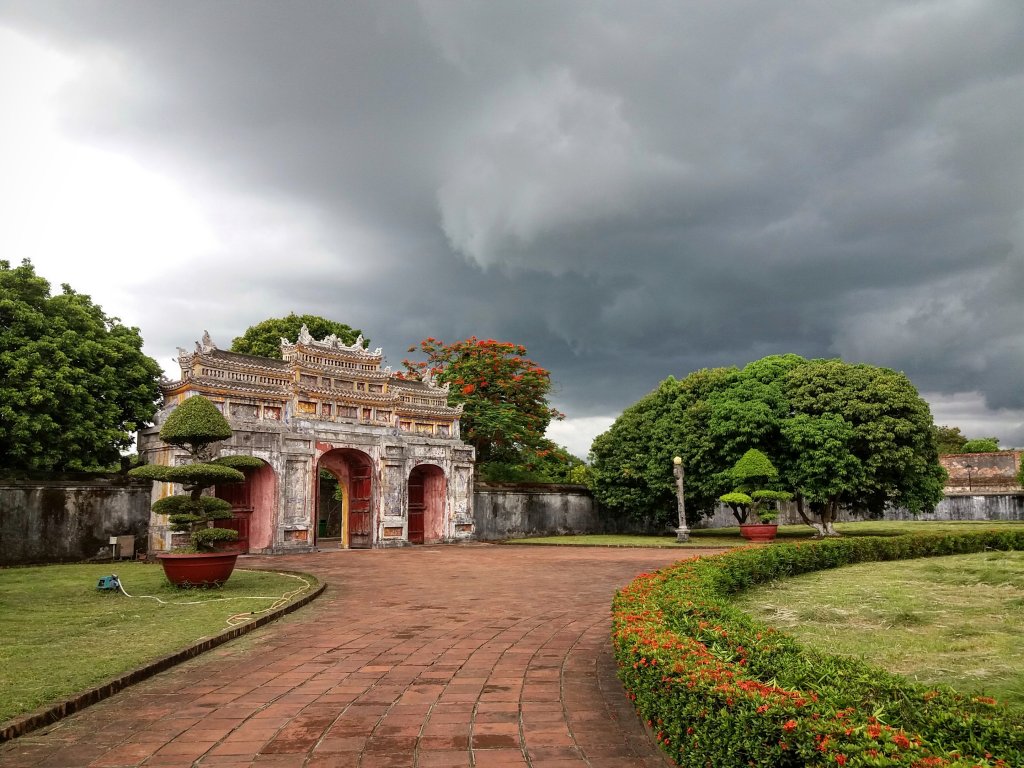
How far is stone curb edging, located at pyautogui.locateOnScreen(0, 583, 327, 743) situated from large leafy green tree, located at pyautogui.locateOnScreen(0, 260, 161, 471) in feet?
44.5

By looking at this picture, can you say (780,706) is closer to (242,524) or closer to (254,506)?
(242,524)

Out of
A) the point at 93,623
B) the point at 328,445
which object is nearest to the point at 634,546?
the point at 328,445

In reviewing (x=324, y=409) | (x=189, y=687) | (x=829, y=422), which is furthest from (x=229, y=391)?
(x=829, y=422)

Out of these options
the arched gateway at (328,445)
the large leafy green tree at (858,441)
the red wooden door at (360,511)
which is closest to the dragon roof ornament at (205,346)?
the arched gateway at (328,445)

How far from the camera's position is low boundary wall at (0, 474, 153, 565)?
18.1 m

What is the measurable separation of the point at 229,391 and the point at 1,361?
5608mm

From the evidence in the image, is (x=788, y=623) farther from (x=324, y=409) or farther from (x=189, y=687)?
(x=324, y=409)

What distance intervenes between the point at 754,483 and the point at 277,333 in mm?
22624

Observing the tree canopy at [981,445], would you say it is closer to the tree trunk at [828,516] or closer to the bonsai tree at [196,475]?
the tree trunk at [828,516]

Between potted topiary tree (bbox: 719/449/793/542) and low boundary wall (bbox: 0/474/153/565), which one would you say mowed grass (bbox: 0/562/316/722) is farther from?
potted topiary tree (bbox: 719/449/793/542)

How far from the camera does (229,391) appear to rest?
2102 centimetres

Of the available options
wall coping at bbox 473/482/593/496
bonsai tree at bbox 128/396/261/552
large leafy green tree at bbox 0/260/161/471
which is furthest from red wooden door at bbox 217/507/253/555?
wall coping at bbox 473/482/593/496

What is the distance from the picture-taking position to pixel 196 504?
1269 cm

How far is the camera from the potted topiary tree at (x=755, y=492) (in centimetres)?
2400
